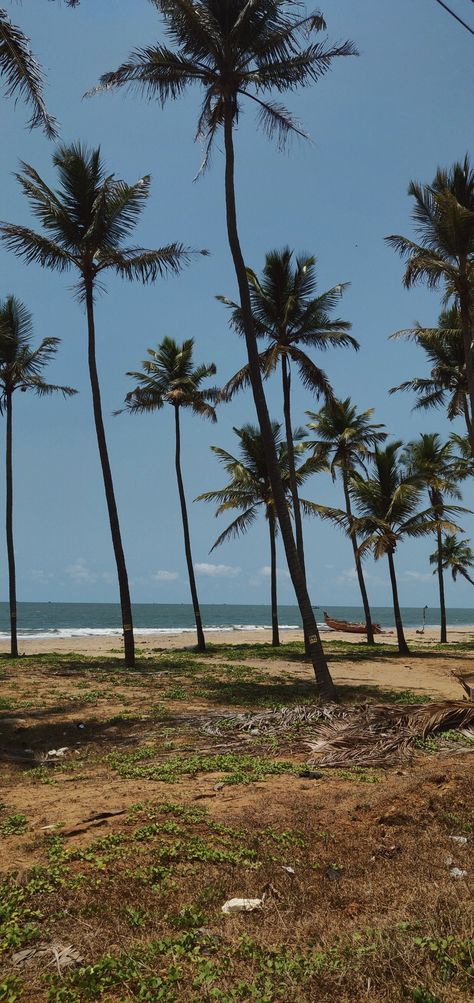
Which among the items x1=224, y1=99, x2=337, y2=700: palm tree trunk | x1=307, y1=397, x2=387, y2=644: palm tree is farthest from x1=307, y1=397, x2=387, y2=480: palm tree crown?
x1=224, y1=99, x2=337, y2=700: palm tree trunk

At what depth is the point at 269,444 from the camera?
1216cm

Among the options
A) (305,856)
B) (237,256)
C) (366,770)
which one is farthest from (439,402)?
(305,856)

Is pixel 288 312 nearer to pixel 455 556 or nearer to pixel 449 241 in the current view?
pixel 449 241

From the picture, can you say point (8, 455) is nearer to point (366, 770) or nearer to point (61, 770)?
point (61, 770)

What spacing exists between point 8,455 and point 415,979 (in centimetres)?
2275

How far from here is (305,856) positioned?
4668 millimetres

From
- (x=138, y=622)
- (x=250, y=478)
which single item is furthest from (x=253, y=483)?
(x=138, y=622)

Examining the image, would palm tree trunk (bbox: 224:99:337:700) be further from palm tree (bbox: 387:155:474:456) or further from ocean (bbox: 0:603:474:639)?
ocean (bbox: 0:603:474:639)

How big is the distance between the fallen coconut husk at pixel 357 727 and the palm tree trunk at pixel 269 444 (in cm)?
160

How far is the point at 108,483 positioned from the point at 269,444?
7522mm

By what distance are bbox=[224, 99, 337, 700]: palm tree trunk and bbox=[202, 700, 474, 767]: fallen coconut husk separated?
160 cm

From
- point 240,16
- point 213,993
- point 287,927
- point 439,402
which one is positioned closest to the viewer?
point 213,993

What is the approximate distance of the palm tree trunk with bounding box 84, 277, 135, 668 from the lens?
705 inches

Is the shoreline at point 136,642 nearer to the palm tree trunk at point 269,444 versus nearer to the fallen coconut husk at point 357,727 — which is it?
the palm tree trunk at point 269,444
